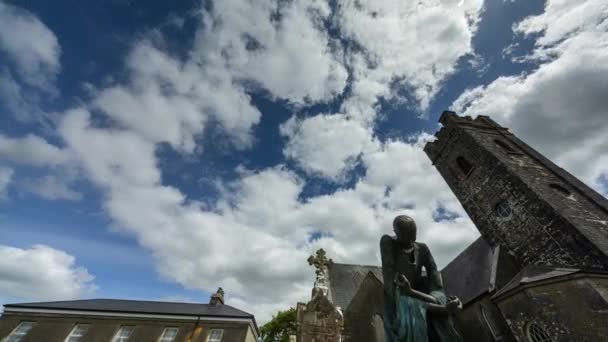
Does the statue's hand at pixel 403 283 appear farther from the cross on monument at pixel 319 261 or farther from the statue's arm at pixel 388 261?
the cross on monument at pixel 319 261

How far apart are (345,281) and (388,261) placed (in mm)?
16899

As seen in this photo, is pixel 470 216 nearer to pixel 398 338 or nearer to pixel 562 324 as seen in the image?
pixel 562 324

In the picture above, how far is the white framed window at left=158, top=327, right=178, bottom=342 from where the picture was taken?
1582 centimetres

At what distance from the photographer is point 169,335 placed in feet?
52.5

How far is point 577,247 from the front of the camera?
9.36 m

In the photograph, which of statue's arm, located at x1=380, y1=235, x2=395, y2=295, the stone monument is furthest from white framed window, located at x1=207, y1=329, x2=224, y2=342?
statue's arm, located at x1=380, y1=235, x2=395, y2=295

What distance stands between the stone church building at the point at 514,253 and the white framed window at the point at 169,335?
35.4 feet

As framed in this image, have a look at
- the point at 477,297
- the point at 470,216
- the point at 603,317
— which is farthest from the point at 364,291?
the point at 603,317

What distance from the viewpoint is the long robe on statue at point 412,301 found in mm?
2744

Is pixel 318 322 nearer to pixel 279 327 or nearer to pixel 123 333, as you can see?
pixel 123 333

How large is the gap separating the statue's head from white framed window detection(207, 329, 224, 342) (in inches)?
692

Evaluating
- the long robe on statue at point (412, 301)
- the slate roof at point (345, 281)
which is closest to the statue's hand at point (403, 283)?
the long robe on statue at point (412, 301)

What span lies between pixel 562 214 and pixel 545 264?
7.47ft

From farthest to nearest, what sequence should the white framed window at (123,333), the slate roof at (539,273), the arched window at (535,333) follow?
the white framed window at (123,333) → the arched window at (535,333) → the slate roof at (539,273)
